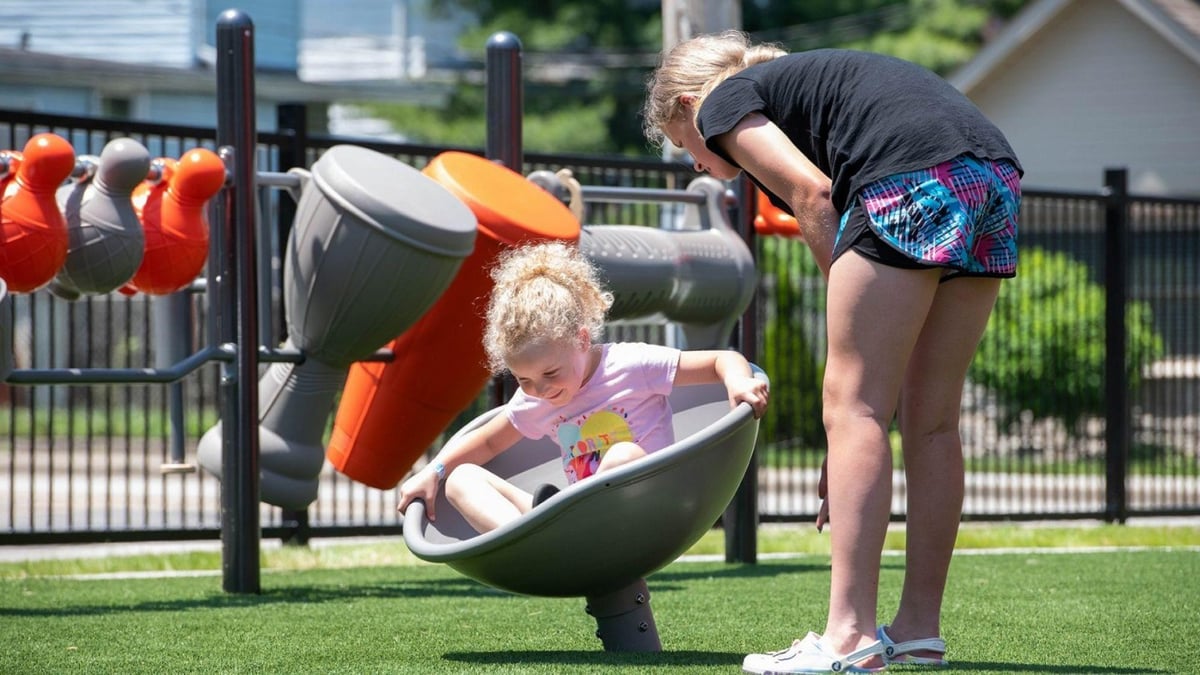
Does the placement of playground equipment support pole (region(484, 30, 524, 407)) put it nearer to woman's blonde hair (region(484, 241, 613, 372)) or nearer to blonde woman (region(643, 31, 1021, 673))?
woman's blonde hair (region(484, 241, 613, 372))

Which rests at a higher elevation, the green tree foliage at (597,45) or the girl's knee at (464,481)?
the green tree foliage at (597,45)

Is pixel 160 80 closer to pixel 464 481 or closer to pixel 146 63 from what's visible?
pixel 146 63

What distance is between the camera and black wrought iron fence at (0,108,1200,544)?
22.7 feet

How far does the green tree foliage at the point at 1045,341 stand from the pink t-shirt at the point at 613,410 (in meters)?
9.04

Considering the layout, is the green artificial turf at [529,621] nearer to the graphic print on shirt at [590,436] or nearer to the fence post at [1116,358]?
the graphic print on shirt at [590,436]

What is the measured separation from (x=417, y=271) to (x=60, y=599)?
67.5 inches

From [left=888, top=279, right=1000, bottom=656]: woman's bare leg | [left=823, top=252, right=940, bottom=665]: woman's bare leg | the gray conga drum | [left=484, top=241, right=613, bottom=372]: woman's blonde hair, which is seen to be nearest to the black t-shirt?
[left=823, top=252, right=940, bottom=665]: woman's bare leg

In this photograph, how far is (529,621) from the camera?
4.51 m

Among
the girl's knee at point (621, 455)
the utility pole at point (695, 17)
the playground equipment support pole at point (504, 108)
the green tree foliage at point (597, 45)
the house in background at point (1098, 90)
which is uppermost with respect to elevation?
the green tree foliage at point (597, 45)

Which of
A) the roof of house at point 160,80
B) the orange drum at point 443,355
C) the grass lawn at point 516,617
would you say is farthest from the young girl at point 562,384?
the roof of house at point 160,80

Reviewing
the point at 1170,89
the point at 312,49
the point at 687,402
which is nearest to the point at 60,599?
the point at 687,402

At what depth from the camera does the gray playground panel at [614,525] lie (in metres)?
3.30

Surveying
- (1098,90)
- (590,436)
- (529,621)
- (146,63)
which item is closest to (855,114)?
(590,436)

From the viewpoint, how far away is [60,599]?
523 cm
